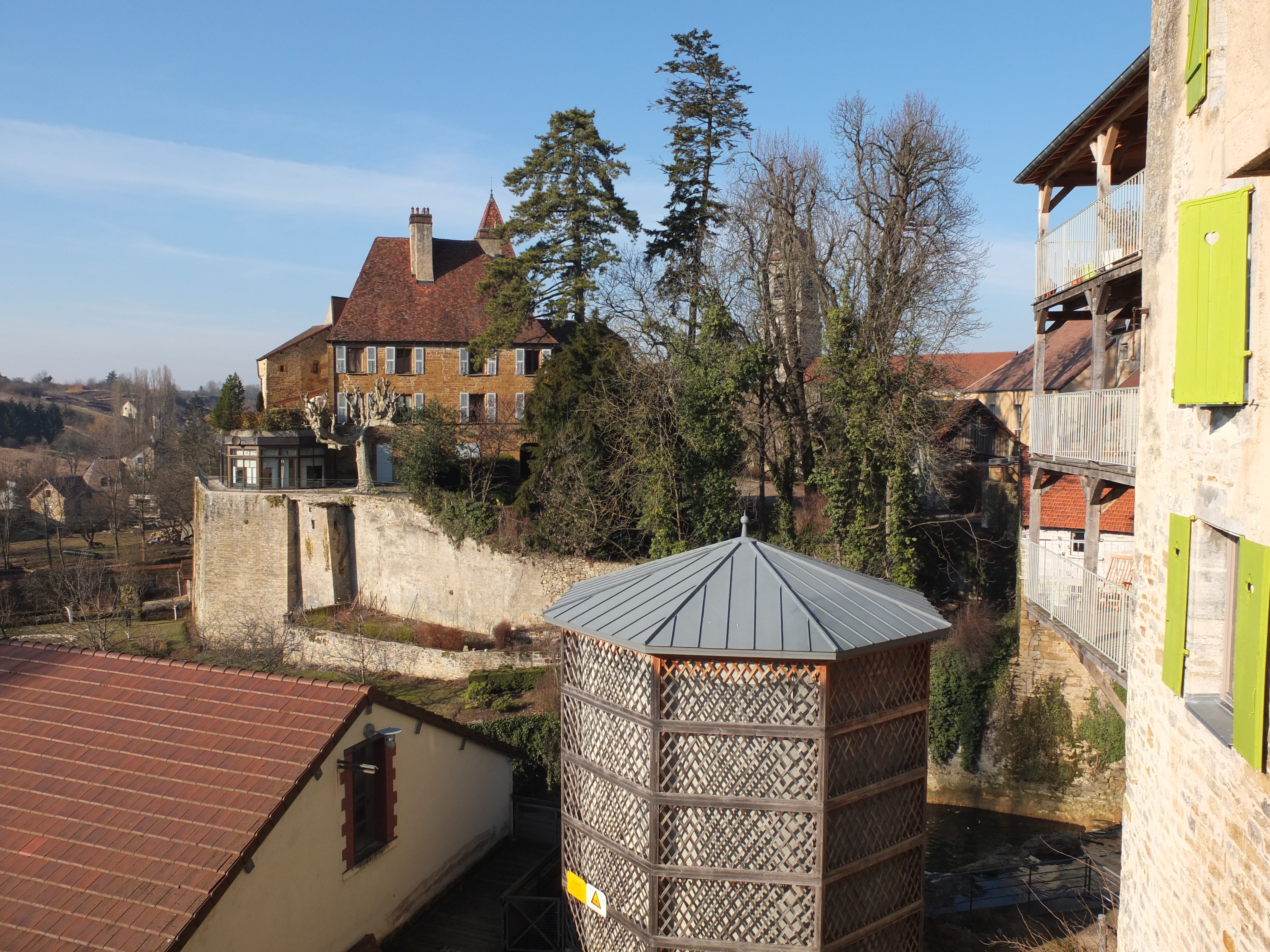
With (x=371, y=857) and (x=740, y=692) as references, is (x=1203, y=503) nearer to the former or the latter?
(x=740, y=692)

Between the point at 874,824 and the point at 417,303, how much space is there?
29941 millimetres

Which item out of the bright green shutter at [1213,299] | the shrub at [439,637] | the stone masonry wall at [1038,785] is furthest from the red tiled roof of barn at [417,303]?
the bright green shutter at [1213,299]

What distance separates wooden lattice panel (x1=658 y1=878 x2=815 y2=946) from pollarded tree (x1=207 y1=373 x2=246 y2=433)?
95.1 feet

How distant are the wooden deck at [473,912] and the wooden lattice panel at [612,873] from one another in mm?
1349

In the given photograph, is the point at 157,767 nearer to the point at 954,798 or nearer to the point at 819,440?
the point at 954,798

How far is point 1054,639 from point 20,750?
54.3 feet

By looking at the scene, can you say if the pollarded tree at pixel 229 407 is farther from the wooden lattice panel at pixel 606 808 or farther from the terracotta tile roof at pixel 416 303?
the wooden lattice panel at pixel 606 808

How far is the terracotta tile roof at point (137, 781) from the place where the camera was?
23.4 feet

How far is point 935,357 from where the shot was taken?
22188mm

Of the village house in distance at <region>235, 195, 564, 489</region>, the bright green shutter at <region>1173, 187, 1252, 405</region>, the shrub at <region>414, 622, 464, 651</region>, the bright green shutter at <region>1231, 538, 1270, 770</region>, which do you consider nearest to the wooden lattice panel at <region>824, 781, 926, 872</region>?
the bright green shutter at <region>1231, 538, 1270, 770</region>

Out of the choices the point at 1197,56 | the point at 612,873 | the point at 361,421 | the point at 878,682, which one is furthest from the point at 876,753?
the point at 361,421

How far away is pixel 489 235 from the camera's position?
35.1 meters

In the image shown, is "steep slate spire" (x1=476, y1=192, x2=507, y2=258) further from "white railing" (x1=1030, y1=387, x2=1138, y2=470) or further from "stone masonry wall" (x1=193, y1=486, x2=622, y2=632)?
"white railing" (x1=1030, y1=387, x2=1138, y2=470)

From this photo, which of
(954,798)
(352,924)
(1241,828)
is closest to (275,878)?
(352,924)
